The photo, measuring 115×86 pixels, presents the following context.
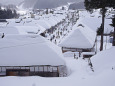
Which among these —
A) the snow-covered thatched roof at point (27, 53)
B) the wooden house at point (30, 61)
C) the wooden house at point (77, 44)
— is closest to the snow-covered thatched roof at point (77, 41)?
the wooden house at point (77, 44)

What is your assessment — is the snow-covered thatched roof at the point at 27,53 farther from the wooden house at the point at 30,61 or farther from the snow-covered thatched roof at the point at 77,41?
the snow-covered thatched roof at the point at 77,41

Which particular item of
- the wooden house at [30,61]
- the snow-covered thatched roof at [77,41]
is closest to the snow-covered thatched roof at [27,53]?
the wooden house at [30,61]

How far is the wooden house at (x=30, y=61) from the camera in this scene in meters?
14.3

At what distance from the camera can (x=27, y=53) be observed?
15.1 metres

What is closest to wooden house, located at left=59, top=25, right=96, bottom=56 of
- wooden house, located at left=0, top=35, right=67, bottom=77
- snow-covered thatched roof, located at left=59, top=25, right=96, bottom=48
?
snow-covered thatched roof, located at left=59, top=25, right=96, bottom=48

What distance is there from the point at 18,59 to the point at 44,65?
2.17 meters

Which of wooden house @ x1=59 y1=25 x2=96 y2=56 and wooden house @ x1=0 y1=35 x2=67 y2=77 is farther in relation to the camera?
wooden house @ x1=59 y1=25 x2=96 y2=56

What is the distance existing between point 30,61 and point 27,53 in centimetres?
95

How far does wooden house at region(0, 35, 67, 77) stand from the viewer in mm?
14344

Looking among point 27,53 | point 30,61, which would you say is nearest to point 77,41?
point 27,53

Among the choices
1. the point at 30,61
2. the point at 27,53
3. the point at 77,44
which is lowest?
the point at 77,44

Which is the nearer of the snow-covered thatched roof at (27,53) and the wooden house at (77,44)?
the snow-covered thatched roof at (27,53)

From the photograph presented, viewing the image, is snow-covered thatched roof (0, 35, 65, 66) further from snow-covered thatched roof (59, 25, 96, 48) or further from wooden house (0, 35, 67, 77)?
snow-covered thatched roof (59, 25, 96, 48)

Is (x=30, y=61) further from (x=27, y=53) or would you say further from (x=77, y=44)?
(x=77, y=44)
